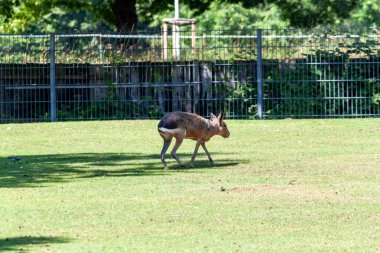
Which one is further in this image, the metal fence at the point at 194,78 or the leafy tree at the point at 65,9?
the leafy tree at the point at 65,9

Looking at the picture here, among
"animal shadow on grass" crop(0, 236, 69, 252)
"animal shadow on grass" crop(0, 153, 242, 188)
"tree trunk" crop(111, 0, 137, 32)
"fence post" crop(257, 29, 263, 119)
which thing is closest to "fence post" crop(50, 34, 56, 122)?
"fence post" crop(257, 29, 263, 119)

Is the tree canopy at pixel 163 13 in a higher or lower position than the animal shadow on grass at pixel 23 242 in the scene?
higher

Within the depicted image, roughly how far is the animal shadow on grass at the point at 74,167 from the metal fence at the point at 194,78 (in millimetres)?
8532

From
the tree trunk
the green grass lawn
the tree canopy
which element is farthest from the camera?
the tree canopy

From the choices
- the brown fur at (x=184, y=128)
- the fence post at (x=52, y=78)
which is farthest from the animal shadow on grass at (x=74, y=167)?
the fence post at (x=52, y=78)

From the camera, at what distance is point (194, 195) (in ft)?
46.5

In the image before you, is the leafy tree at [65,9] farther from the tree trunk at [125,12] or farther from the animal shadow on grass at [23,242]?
the animal shadow on grass at [23,242]

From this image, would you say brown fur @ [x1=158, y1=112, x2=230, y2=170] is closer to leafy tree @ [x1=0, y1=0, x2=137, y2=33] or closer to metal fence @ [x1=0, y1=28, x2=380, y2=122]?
metal fence @ [x1=0, y1=28, x2=380, y2=122]

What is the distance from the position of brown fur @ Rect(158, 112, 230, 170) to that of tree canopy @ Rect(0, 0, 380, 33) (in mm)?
13098

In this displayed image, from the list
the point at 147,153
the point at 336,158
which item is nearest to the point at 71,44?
the point at 147,153

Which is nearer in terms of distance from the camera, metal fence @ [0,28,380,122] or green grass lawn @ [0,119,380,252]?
green grass lawn @ [0,119,380,252]

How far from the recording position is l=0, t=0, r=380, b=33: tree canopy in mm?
39031

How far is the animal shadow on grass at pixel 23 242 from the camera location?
10.4 meters

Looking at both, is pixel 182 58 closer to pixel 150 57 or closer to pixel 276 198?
pixel 150 57
